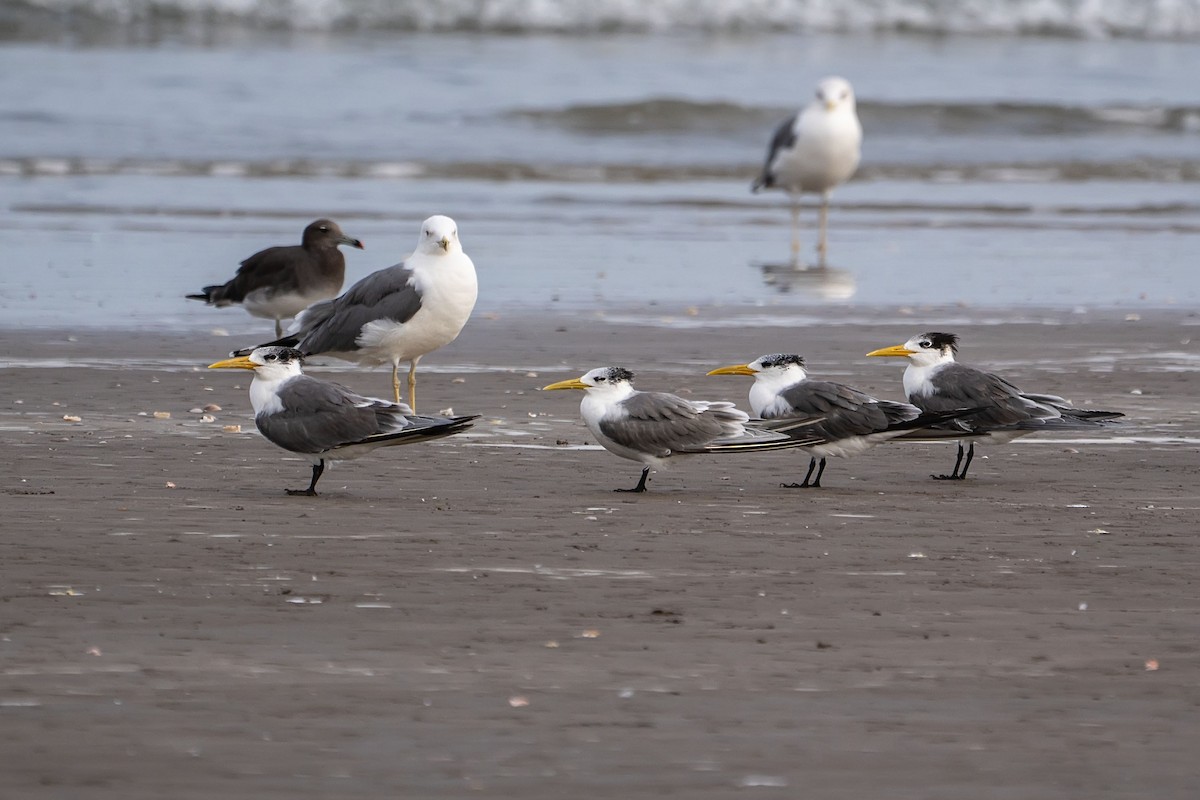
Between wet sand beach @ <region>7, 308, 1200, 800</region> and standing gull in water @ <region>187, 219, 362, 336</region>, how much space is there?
9.31ft

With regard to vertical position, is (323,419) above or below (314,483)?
above

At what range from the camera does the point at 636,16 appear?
45844 millimetres

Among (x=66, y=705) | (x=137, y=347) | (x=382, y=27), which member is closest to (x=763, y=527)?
(x=66, y=705)

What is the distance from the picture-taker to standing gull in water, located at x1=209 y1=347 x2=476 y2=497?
288 inches

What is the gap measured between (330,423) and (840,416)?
6.49ft

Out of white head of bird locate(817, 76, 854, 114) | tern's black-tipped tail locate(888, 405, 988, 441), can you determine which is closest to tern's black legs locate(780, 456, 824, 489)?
tern's black-tipped tail locate(888, 405, 988, 441)

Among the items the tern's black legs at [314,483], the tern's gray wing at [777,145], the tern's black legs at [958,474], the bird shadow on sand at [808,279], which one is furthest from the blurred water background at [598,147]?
the tern's black legs at [958,474]

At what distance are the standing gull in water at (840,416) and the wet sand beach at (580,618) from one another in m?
0.18

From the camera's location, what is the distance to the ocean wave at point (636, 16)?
41.8 meters

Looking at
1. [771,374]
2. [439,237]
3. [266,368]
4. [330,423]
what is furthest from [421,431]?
[439,237]

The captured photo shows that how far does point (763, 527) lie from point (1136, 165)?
69.2 ft

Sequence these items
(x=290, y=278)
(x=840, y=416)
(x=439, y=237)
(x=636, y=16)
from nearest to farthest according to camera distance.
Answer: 1. (x=840, y=416)
2. (x=439, y=237)
3. (x=290, y=278)
4. (x=636, y=16)

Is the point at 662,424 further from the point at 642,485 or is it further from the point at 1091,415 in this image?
the point at 1091,415

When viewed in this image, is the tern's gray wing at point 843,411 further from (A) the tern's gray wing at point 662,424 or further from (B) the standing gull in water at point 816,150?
(B) the standing gull in water at point 816,150
